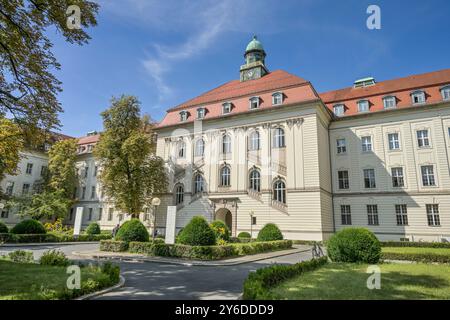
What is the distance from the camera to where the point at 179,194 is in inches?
1467

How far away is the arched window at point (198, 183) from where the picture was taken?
1409 inches

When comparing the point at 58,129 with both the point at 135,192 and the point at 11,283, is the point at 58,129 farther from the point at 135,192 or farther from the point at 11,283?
the point at 135,192

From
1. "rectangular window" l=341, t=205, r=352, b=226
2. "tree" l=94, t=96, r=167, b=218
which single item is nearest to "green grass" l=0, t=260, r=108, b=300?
"tree" l=94, t=96, r=167, b=218

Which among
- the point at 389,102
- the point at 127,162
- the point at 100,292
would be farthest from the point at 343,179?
the point at 100,292

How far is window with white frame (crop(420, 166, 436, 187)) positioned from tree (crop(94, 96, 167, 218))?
29.1m

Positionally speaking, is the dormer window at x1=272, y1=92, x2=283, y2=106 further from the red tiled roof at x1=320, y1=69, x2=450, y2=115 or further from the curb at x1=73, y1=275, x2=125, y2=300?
the curb at x1=73, y1=275, x2=125, y2=300

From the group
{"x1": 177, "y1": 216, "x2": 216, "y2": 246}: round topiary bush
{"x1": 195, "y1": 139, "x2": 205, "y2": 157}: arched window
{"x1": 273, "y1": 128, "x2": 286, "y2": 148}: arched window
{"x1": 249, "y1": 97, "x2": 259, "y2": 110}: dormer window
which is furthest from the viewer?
{"x1": 195, "y1": 139, "x2": 205, "y2": 157}: arched window

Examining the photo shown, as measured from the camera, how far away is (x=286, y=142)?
3145 cm

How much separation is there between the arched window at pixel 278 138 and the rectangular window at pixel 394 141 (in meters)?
11.9

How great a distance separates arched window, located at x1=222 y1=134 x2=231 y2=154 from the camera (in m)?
35.1

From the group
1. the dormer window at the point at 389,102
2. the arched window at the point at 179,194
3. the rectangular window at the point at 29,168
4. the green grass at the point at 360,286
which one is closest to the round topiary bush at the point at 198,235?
the green grass at the point at 360,286
